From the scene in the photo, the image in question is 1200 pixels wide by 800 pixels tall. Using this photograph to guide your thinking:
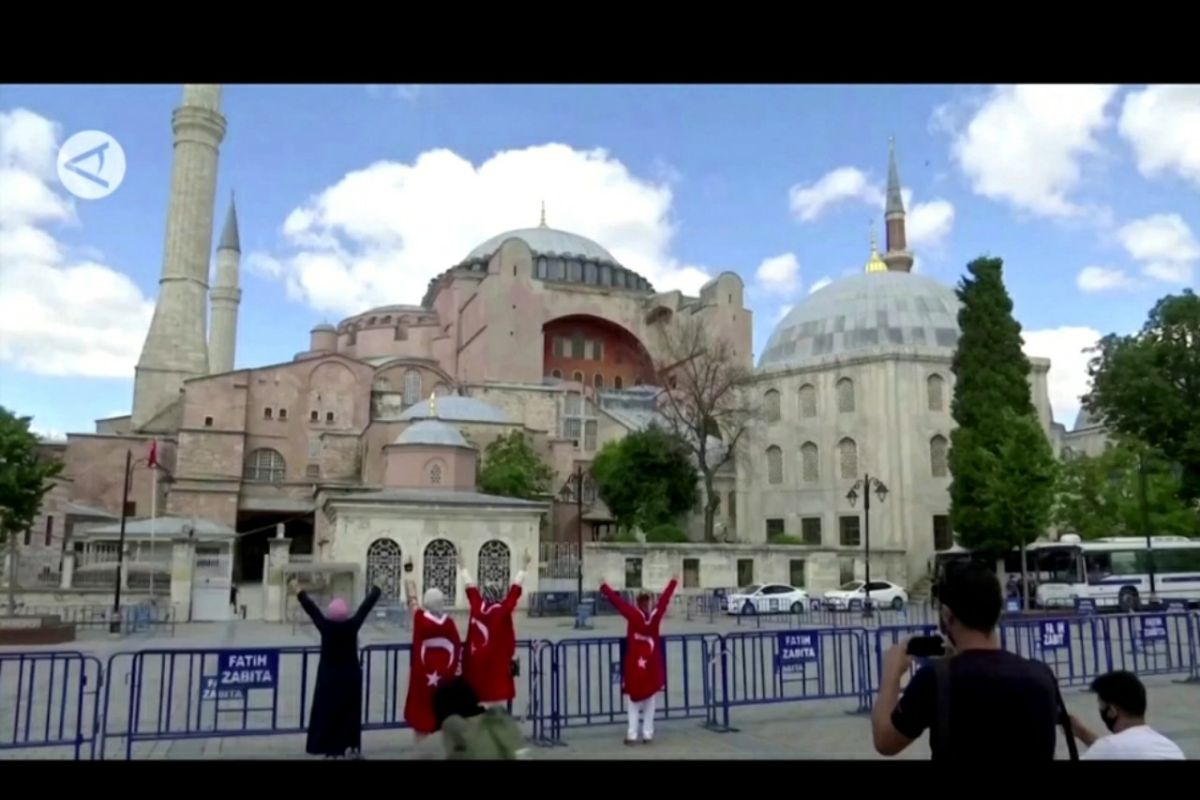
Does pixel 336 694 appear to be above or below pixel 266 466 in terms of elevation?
below

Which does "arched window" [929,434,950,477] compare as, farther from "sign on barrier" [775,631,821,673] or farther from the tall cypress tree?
"sign on barrier" [775,631,821,673]

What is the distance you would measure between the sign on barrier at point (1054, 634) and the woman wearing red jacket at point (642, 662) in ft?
16.1

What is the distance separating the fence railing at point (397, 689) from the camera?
729 cm

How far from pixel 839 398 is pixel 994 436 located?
1055 cm

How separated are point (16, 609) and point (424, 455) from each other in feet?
46.3

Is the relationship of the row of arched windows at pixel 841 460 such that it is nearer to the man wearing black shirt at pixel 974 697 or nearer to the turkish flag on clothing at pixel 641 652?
the turkish flag on clothing at pixel 641 652

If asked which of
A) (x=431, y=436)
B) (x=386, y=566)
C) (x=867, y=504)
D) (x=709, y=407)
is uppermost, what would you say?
(x=709, y=407)

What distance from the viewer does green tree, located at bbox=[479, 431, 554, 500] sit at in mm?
38688

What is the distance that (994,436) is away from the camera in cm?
2870

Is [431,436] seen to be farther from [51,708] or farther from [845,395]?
[51,708]

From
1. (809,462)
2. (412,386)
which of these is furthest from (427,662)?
(412,386)

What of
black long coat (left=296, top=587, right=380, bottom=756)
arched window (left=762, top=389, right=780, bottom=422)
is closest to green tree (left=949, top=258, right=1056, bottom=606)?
arched window (left=762, top=389, right=780, bottom=422)
